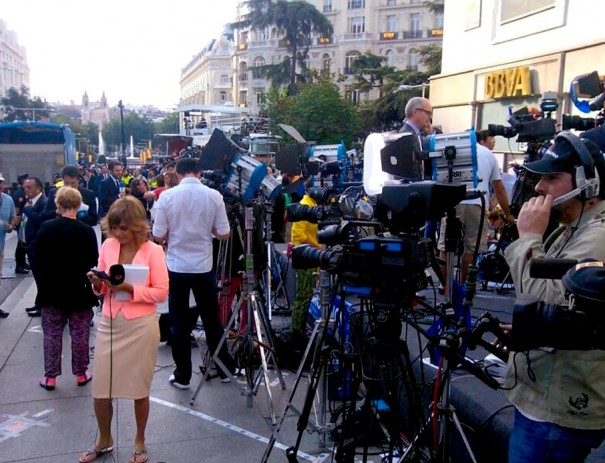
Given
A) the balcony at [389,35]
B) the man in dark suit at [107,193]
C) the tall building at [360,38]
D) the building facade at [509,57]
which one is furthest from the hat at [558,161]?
the balcony at [389,35]

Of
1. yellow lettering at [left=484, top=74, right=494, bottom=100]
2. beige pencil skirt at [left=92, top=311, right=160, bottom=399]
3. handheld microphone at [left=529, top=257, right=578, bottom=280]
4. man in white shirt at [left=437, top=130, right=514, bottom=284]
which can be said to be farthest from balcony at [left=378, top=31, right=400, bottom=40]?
handheld microphone at [left=529, top=257, right=578, bottom=280]

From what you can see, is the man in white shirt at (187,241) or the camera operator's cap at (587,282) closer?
the camera operator's cap at (587,282)

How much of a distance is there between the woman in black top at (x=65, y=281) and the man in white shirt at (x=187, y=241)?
708 mm

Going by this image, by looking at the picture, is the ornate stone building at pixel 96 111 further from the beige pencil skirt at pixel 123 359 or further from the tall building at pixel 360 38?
the beige pencil skirt at pixel 123 359

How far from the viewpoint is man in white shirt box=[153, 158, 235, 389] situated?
462 centimetres

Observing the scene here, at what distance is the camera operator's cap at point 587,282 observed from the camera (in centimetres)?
154

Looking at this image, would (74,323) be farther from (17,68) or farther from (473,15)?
(17,68)

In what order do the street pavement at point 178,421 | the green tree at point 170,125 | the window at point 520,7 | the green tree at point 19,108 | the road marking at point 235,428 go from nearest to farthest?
the street pavement at point 178,421 < the road marking at point 235,428 < the window at point 520,7 < the green tree at point 19,108 < the green tree at point 170,125

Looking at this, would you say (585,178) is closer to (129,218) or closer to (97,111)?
(129,218)

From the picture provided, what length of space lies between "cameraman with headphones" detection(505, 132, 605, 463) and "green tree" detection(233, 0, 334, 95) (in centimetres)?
4046

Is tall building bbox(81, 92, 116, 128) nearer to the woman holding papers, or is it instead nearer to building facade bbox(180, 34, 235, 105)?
building facade bbox(180, 34, 235, 105)

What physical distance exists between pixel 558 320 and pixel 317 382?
63.8 inches

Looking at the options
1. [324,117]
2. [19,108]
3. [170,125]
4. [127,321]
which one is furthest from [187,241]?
[170,125]

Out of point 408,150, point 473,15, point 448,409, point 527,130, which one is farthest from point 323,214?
point 473,15
